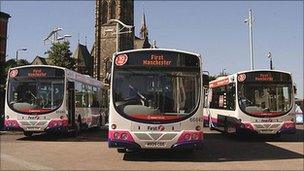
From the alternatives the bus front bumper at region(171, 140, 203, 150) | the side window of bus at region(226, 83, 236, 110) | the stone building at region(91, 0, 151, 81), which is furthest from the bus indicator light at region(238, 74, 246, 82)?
the stone building at region(91, 0, 151, 81)

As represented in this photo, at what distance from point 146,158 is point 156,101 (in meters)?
1.78

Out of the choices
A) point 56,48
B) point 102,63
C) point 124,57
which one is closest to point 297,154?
point 124,57

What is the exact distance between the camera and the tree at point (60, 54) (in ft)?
164

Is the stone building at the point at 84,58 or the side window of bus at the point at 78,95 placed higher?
the stone building at the point at 84,58

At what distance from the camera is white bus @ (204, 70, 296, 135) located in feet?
62.8

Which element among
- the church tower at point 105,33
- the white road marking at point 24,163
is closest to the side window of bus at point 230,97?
the white road marking at point 24,163

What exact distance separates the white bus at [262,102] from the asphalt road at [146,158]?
1.26m

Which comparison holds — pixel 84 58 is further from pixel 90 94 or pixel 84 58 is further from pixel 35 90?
pixel 35 90

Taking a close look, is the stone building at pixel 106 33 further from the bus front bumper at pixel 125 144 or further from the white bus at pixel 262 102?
the bus front bumper at pixel 125 144

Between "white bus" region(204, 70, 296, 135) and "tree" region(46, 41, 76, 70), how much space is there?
31.8m

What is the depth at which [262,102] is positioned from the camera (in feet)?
64.0

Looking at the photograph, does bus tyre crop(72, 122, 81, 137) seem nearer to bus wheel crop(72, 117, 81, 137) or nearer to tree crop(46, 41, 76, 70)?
bus wheel crop(72, 117, 81, 137)

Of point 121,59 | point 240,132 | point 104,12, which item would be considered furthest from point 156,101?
point 104,12

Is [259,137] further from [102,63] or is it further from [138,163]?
[102,63]
